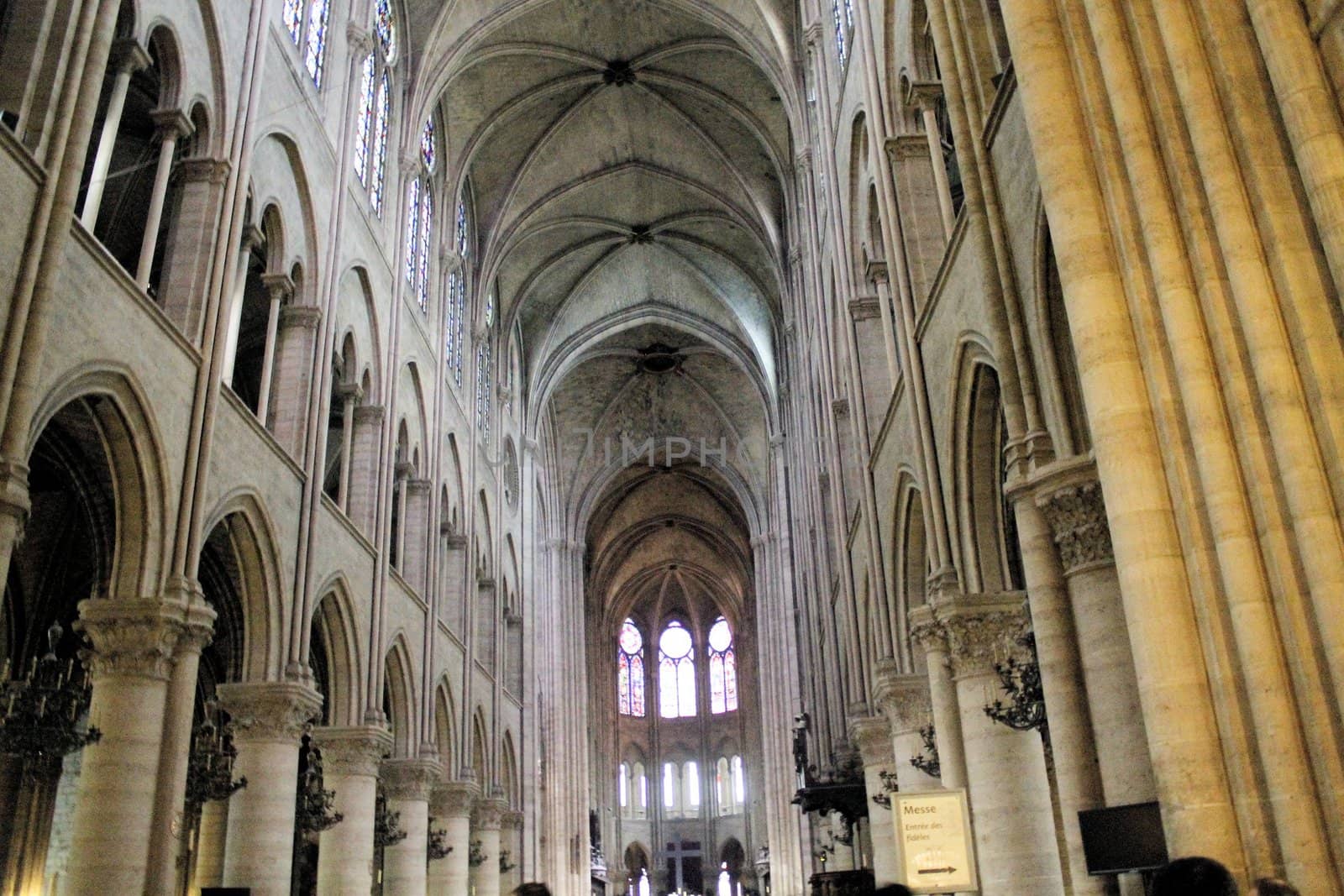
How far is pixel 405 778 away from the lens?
2089 centimetres

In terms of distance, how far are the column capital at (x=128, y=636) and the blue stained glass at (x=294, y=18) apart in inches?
344

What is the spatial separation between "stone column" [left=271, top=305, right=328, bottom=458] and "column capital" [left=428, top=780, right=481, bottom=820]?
985cm

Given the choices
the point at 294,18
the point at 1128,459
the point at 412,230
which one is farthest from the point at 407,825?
the point at 1128,459

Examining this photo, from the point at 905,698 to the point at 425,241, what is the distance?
13.9m

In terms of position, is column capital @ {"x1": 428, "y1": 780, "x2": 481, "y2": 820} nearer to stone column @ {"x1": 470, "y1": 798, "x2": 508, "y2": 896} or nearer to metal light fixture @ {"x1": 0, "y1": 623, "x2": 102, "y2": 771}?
stone column @ {"x1": 470, "y1": 798, "x2": 508, "y2": 896}

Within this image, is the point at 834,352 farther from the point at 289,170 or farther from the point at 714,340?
the point at 714,340

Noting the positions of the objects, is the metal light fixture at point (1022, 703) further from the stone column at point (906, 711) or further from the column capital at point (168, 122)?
the column capital at point (168, 122)

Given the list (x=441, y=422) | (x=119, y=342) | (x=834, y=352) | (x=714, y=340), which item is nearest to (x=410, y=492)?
(x=441, y=422)

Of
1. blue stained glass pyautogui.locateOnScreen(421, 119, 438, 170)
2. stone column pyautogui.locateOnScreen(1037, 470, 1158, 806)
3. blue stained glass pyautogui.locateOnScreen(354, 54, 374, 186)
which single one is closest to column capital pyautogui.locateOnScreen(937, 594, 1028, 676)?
stone column pyautogui.locateOnScreen(1037, 470, 1158, 806)

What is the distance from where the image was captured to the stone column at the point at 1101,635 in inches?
299

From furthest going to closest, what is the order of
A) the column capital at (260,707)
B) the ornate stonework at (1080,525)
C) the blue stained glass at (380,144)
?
1. the blue stained glass at (380,144)
2. the column capital at (260,707)
3. the ornate stonework at (1080,525)

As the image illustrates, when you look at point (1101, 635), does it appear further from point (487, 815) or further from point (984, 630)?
point (487, 815)

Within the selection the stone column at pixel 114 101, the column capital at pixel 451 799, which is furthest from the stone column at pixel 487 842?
the stone column at pixel 114 101

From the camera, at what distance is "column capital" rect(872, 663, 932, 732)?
51.1 ft
